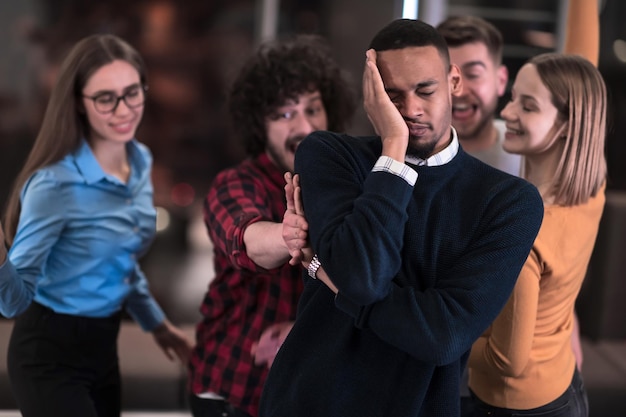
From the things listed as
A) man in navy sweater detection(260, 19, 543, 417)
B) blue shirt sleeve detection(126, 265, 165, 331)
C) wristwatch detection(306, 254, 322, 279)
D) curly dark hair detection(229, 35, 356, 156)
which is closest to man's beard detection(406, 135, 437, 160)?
man in navy sweater detection(260, 19, 543, 417)

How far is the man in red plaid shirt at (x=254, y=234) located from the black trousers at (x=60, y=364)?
10.5 inches

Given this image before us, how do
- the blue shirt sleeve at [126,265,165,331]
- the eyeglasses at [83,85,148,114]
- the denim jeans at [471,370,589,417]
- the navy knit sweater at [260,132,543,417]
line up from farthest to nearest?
1. the blue shirt sleeve at [126,265,165,331]
2. the eyeglasses at [83,85,148,114]
3. the denim jeans at [471,370,589,417]
4. the navy knit sweater at [260,132,543,417]

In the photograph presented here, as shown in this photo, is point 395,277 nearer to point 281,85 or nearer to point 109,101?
point 281,85

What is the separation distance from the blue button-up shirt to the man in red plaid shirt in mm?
317

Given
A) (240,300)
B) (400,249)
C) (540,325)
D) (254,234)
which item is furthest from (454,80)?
(240,300)

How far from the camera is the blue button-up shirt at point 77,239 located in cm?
201

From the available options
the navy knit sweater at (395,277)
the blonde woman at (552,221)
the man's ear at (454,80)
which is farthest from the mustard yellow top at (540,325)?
the man's ear at (454,80)

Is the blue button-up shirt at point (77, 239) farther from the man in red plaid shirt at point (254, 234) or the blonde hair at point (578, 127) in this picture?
the blonde hair at point (578, 127)

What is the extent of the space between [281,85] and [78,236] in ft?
2.17

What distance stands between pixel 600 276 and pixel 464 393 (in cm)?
130

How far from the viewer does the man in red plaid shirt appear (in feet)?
5.98

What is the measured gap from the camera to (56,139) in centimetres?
214

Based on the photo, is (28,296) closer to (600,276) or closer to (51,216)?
(51,216)

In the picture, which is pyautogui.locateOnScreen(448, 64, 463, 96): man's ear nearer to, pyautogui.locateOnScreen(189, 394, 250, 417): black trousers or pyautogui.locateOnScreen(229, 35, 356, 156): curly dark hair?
pyautogui.locateOnScreen(229, 35, 356, 156): curly dark hair
